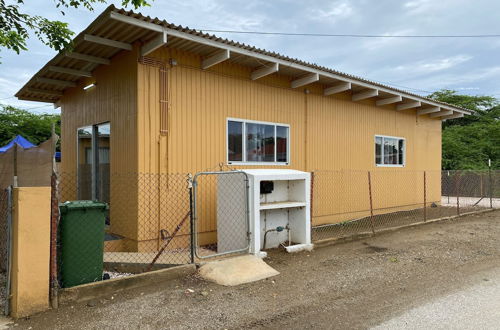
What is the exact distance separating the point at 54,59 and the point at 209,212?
14.7ft

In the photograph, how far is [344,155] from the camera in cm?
1057

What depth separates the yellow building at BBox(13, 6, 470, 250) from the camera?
6.61m

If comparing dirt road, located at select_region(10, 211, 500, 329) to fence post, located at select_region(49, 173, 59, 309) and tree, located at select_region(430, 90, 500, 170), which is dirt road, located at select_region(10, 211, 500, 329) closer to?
fence post, located at select_region(49, 173, 59, 309)

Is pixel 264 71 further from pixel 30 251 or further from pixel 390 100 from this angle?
pixel 30 251

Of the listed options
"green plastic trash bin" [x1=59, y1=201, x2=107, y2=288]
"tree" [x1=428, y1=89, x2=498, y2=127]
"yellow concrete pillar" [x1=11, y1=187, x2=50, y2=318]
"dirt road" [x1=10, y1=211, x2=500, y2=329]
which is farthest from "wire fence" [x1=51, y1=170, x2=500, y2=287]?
"tree" [x1=428, y1=89, x2=498, y2=127]

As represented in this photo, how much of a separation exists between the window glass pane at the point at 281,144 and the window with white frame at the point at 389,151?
4069mm

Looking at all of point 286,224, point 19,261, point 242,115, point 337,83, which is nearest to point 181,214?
point 286,224

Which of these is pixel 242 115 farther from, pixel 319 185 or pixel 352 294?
pixel 352 294

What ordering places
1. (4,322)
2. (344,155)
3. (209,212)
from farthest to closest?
(344,155) < (209,212) < (4,322)

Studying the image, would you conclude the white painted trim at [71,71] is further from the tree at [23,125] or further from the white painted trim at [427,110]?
the tree at [23,125]

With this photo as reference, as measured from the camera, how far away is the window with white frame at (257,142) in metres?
7.98

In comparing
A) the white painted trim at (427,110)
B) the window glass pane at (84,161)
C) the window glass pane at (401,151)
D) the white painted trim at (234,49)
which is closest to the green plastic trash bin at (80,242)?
the white painted trim at (234,49)

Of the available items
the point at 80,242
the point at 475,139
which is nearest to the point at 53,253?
the point at 80,242

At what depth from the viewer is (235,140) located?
8.02m
